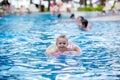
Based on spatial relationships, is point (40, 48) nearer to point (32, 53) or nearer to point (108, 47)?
point (32, 53)

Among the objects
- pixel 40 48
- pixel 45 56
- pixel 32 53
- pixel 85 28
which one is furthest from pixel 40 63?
pixel 85 28

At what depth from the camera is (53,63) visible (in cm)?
687

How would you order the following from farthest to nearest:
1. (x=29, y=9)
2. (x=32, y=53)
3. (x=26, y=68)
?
(x=29, y=9), (x=32, y=53), (x=26, y=68)

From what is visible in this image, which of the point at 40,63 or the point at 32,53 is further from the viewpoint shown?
the point at 32,53

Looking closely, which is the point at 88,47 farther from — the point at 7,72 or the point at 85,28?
the point at 85,28

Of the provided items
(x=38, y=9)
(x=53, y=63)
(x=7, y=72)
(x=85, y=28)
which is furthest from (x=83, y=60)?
(x=38, y=9)

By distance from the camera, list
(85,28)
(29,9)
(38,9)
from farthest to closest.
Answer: (38,9) < (29,9) < (85,28)

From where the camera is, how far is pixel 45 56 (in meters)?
7.78

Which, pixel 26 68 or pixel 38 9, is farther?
pixel 38 9

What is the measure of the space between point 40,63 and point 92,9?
26408 mm

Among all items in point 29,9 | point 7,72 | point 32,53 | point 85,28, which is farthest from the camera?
point 29,9

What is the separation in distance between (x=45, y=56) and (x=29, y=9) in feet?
78.2

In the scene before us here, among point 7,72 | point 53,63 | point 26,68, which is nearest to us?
point 7,72

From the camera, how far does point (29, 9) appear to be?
31250 mm
